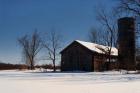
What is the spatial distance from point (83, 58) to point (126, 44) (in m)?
9.69

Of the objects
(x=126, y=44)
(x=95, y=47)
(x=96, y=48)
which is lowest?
(x=96, y=48)

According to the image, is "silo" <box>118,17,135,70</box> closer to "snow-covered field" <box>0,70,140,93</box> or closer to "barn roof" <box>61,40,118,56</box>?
"barn roof" <box>61,40,118,56</box>

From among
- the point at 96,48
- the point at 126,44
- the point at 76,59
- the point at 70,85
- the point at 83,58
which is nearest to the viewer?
the point at 70,85

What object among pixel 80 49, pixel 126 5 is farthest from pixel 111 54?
pixel 126 5

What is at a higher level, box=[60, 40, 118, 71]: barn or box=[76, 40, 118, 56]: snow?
box=[76, 40, 118, 56]: snow

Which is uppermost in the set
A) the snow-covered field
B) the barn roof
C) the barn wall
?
the barn roof

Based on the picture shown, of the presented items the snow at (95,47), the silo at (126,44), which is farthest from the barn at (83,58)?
the silo at (126,44)

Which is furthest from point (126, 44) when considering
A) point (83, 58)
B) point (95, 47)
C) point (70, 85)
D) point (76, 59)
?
point (70, 85)

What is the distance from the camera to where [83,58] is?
52844mm

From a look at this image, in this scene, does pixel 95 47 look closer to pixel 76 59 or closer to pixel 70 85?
pixel 76 59

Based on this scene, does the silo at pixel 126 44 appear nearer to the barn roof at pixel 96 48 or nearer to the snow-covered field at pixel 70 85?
the barn roof at pixel 96 48

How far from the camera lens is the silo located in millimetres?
54656

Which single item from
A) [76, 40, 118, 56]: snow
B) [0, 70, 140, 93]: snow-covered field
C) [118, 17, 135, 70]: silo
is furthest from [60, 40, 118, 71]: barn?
[0, 70, 140, 93]: snow-covered field

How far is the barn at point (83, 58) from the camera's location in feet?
171
